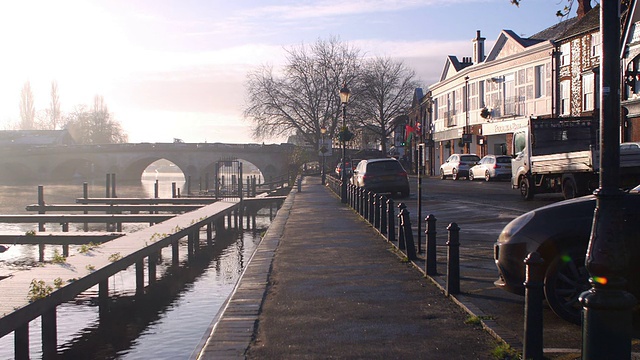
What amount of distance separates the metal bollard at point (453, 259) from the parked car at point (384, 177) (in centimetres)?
1913

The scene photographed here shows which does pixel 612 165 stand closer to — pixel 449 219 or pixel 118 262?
pixel 118 262

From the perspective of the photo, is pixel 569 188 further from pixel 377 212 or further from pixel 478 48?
pixel 478 48

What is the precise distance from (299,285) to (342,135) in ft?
71.6

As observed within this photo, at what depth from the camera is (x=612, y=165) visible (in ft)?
13.9

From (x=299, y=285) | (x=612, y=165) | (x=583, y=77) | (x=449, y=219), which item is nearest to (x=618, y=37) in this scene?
(x=612, y=165)

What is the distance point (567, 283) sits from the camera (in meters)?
6.27

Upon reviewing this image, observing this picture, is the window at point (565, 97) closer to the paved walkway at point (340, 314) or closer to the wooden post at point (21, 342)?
the paved walkway at point (340, 314)

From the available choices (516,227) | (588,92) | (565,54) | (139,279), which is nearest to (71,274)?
(139,279)

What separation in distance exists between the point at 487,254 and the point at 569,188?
980 cm

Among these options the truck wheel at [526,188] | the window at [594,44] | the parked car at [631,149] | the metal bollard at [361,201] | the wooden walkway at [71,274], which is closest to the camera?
the wooden walkway at [71,274]

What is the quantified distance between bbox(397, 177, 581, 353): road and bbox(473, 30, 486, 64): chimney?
32685 mm

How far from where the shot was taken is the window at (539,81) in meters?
40.3

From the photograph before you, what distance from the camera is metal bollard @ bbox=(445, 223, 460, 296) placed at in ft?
25.1

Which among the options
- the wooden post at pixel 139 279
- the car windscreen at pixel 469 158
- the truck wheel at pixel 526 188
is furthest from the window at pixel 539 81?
the wooden post at pixel 139 279
